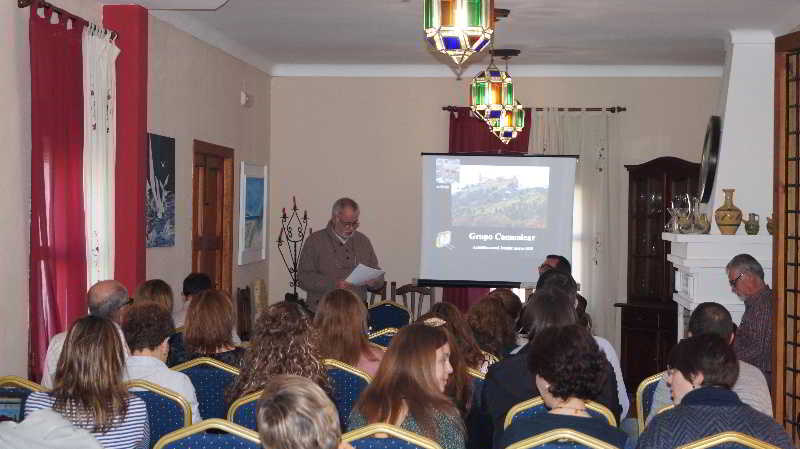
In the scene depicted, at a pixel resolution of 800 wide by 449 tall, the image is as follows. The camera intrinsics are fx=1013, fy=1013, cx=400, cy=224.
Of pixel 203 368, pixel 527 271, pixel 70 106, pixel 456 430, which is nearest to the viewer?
pixel 456 430

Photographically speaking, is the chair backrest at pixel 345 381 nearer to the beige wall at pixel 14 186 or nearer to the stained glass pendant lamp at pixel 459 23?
the stained glass pendant lamp at pixel 459 23

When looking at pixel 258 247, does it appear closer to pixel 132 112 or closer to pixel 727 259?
pixel 132 112

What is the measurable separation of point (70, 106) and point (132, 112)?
1069 mm

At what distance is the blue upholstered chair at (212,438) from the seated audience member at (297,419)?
614mm

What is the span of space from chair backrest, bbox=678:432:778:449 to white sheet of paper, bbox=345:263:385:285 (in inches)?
206

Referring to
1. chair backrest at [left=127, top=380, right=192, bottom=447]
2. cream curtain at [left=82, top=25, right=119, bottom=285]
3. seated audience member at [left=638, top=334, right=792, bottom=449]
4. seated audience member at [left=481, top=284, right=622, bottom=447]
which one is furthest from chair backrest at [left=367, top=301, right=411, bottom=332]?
seated audience member at [left=638, top=334, right=792, bottom=449]

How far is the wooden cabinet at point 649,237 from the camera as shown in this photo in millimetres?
9953

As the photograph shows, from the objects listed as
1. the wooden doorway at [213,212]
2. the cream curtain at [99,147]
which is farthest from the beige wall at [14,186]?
the wooden doorway at [213,212]

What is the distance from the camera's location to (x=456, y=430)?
3016 mm

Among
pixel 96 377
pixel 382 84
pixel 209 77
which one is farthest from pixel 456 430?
pixel 382 84

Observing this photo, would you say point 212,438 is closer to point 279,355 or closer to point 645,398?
point 279,355

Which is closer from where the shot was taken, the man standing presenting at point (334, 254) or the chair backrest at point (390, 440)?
the chair backrest at point (390, 440)

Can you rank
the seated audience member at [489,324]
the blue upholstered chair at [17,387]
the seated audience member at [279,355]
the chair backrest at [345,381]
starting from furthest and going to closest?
the seated audience member at [489,324]
the chair backrest at [345,381]
the seated audience member at [279,355]
the blue upholstered chair at [17,387]

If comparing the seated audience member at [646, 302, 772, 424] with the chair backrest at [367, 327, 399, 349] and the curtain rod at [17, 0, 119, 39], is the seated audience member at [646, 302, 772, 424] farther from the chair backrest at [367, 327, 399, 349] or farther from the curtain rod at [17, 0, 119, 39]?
the curtain rod at [17, 0, 119, 39]
